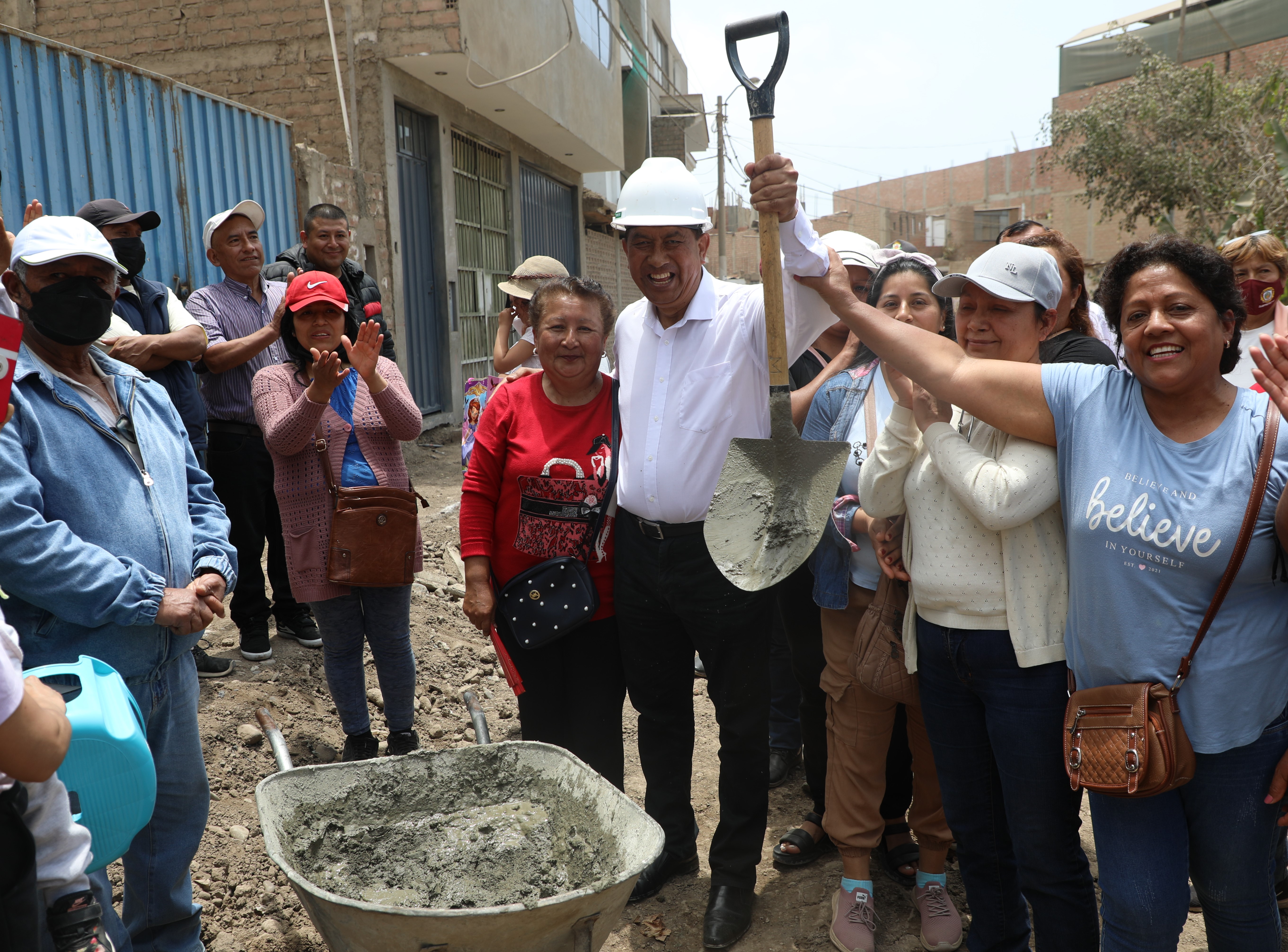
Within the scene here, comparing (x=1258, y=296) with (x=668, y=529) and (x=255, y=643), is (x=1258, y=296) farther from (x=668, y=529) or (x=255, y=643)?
(x=255, y=643)

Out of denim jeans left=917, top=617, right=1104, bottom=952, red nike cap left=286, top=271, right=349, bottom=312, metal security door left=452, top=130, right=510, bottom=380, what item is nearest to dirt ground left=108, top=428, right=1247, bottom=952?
denim jeans left=917, top=617, right=1104, bottom=952

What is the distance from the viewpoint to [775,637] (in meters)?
4.18

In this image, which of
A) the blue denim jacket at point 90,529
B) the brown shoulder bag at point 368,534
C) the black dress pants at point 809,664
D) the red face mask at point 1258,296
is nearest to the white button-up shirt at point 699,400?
the black dress pants at point 809,664

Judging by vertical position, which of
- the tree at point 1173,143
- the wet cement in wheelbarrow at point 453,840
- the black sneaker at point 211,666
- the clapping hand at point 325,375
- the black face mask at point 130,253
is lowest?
the black sneaker at point 211,666

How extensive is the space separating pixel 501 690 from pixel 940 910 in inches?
107

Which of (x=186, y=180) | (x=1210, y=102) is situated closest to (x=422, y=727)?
(x=186, y=180)

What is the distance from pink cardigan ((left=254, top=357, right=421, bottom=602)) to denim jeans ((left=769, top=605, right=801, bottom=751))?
1694 mm

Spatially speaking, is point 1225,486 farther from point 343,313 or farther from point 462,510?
point 343,313

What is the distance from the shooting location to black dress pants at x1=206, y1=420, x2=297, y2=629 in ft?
14.1

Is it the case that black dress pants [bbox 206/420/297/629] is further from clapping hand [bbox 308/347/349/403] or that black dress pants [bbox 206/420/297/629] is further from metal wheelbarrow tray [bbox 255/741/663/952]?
metal wheelbarrow tray [bbox 255/741/663/952]

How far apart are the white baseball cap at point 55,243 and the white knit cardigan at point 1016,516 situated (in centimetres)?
215

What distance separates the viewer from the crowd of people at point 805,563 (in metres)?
1.82

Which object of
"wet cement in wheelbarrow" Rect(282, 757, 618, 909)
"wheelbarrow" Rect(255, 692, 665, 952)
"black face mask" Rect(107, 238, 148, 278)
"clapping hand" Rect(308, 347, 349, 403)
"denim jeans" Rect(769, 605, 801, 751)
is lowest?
"denim jeans" Rect(769, 605, 801, 751)

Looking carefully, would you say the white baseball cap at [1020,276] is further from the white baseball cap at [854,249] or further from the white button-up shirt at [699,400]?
the white baseball cap at [854,249]
